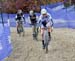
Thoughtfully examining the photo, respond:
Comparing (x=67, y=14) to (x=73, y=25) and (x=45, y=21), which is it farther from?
(x=45, y=21)

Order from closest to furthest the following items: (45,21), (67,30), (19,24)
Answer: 1. (45,21)
2. (19,24)
3. (67,30)

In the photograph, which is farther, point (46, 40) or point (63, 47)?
point (63, 47)

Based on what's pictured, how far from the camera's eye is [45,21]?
14.7 metres

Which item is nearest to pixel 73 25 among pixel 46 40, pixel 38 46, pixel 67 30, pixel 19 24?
pixel 67 30

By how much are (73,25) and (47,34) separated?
41.7ft

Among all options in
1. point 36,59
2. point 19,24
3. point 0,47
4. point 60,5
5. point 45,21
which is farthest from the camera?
point 60,5

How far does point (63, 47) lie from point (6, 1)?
24.9 m

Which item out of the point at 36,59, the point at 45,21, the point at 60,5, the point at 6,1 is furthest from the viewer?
the point at 6,1

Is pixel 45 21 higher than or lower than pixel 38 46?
higher

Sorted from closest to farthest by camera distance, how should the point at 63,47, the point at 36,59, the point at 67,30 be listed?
the point at 36,59 < the point at 63,47 < the point at 67,30

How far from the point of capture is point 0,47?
36.6 ft

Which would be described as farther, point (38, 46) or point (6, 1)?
point (6, 1)

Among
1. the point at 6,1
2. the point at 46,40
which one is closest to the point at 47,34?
the point at 46,40

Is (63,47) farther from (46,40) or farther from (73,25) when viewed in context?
→ (73,25)
